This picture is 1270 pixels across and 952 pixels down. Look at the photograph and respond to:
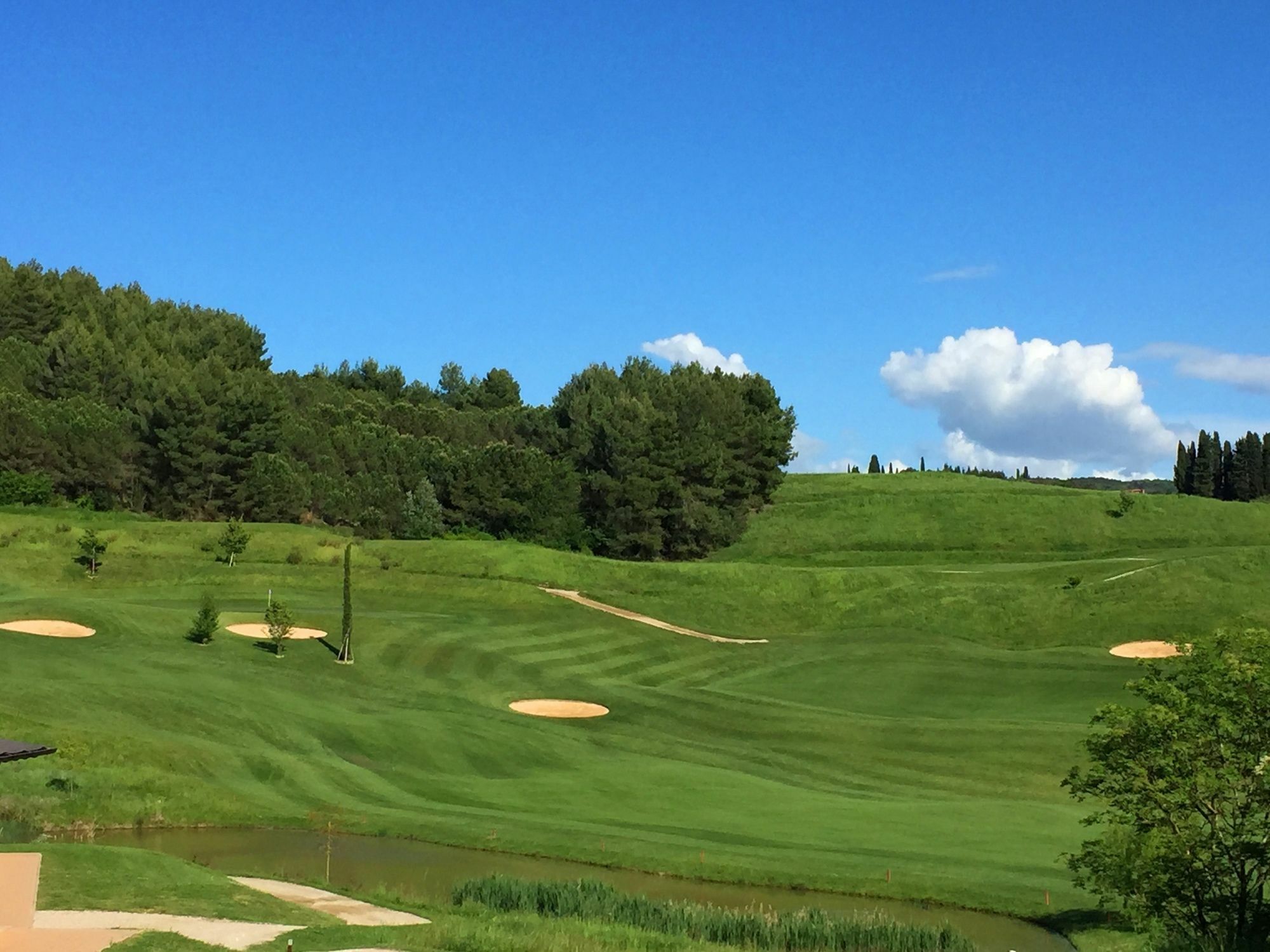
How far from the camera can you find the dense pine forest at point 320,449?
102 meters

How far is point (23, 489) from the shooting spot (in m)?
92.0

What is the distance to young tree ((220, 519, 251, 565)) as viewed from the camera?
2936 inches

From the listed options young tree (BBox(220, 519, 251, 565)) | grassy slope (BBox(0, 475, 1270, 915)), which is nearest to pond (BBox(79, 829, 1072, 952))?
grassy slope (BBox(0, 475, 1270, 915))

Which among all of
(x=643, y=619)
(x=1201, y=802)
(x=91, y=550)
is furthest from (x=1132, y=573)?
(x=91, y=550)

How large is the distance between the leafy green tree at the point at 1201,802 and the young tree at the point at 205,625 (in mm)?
38096

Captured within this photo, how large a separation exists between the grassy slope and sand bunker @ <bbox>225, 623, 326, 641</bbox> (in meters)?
1.95

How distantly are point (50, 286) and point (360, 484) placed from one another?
55670 mm

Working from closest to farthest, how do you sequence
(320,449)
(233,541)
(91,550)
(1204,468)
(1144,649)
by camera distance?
(1144,649), (91,550), (233,541), (320,449), (1204,468)

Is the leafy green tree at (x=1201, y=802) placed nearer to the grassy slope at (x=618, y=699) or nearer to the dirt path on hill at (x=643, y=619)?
the grassy slope at (x=618, y=699)

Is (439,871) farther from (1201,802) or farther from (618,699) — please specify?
(618,699)

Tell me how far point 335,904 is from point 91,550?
171ft

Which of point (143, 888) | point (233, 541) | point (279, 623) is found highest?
point (233, 541)

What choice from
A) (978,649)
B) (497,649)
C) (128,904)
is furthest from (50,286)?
(128,904)

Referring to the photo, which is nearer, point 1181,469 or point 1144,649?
point 1144,649
